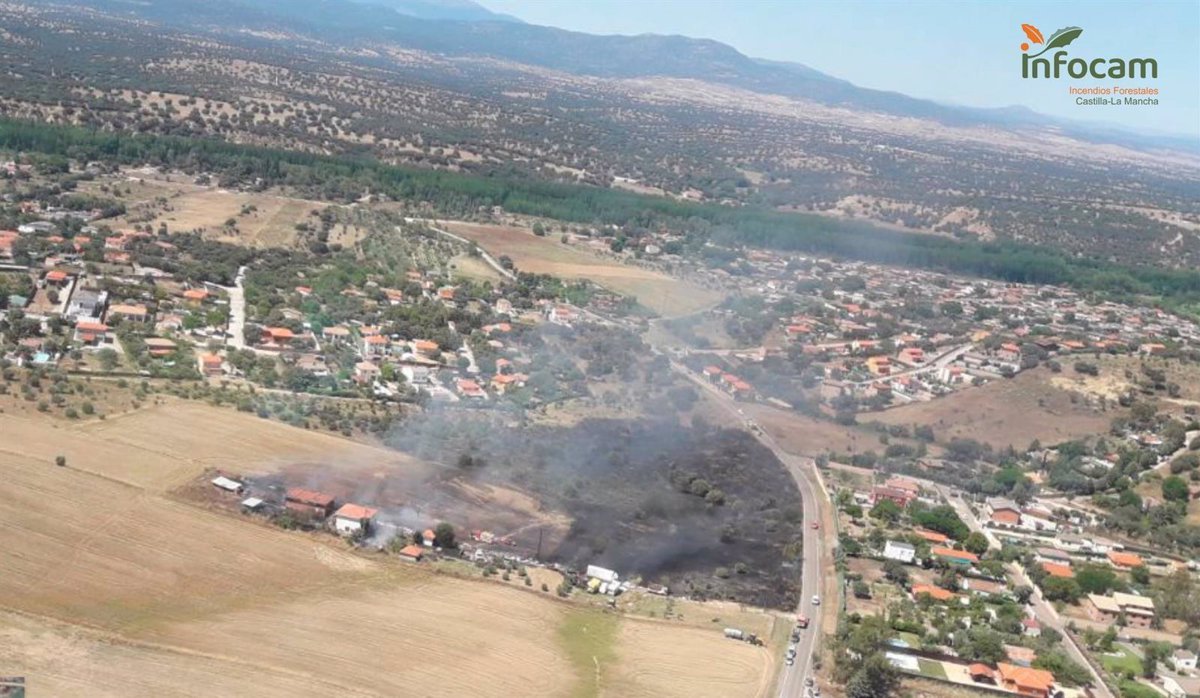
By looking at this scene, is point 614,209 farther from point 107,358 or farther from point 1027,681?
point 1027,681

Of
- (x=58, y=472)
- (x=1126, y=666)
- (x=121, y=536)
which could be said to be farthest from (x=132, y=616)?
(x=1126, y=666)

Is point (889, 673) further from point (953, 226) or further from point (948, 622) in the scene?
point (953, 226)

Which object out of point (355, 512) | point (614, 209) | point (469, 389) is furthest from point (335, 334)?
point (614, 209)

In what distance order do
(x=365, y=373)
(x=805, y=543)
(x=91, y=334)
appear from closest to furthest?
(x=805, y=543)
(x=91, y=334)
(x=365, y=373)

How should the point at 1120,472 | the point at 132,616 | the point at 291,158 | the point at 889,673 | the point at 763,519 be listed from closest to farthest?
1. the point at 132,616
2. the point at 889,673
3. the point at 763,519
4. the point at 1120,472
5. the point at 291,158

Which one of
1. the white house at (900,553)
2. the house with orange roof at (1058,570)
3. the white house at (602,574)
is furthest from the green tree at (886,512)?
the white house at (602,574)

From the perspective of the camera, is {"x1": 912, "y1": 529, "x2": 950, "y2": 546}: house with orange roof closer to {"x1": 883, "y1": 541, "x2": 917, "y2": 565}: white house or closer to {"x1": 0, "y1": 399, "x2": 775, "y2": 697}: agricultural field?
{"x1": 883, "y1": 541, "x2": 917, "y2": 565}: white house
